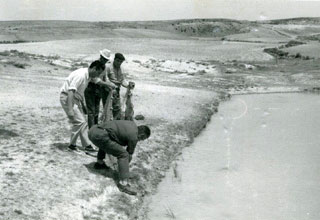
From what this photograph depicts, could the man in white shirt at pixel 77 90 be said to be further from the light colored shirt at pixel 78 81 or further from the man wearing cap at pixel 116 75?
the man wearing cap at pixel 116 75

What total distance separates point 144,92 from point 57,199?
40.6 feet

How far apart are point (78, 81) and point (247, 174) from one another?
12.7 ft

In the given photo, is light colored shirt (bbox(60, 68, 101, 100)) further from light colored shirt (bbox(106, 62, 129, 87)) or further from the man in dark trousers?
light colored shirt (bbox(106, 62, 129, 87))

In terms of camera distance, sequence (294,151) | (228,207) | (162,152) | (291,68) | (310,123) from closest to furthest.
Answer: (228,207) < (162,152) < (294,151) < (310,123) < (291,68)

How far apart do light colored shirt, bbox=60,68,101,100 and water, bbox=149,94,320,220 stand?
7.34 ft

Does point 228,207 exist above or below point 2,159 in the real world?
below

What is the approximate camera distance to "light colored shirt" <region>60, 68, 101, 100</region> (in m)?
8.37

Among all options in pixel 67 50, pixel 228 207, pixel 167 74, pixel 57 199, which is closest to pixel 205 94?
pixel 167 74

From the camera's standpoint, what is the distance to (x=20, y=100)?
14297mm

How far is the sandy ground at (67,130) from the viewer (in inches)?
275

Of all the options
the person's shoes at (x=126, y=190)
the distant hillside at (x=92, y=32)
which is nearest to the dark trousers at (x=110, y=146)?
the person's shoes at (x=126, y=190)

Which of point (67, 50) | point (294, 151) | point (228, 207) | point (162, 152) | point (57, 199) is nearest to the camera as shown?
point (57, 199)

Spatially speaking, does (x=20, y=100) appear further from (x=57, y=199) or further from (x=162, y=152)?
(x=57, y=199)

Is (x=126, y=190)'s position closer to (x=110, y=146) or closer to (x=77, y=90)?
(x=110, y=146)
